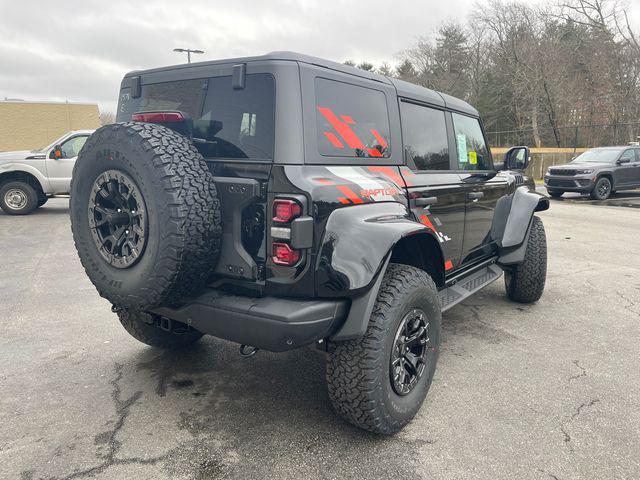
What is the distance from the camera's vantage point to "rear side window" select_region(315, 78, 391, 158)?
247 cm

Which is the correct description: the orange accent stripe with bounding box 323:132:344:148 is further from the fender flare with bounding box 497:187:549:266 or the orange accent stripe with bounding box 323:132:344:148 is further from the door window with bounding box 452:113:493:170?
the fender flare with bounding box 497:187:549:266

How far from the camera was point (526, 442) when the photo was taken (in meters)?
2.48

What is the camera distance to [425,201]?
3.03 meters

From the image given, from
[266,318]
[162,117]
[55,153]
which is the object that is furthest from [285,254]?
[55,153]

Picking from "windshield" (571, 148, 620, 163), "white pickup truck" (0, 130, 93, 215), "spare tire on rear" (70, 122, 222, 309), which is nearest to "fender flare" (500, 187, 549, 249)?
"spare tire on rear" (70, 122, 222, 309)

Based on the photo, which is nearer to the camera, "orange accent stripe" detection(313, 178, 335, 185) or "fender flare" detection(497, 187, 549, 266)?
"orange accent stripe" detection(313, 178, 335, 185)

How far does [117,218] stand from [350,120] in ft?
4.34

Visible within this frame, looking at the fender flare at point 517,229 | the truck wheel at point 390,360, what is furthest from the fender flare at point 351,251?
the fender flare at point 517,229

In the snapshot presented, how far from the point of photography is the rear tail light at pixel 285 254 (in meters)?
2.23

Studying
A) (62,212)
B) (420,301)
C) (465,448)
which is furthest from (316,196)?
(62,212)

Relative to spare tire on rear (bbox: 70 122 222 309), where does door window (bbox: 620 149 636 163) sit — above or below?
above

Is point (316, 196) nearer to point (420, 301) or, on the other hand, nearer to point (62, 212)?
point (420, 301)

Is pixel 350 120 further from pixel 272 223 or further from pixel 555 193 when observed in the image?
pixel 555 193

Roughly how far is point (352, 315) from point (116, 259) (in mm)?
1196
